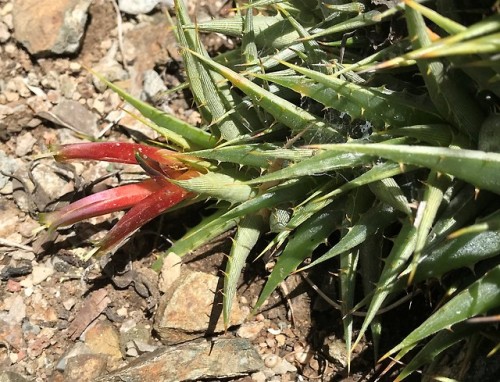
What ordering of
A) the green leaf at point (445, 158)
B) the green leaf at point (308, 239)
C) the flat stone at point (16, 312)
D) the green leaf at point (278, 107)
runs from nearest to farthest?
the green leaf at point (445, 158) < the green leaf at point (278, 107) < the green leaf at point (308, 239) < the flat stone at point (16, 312)

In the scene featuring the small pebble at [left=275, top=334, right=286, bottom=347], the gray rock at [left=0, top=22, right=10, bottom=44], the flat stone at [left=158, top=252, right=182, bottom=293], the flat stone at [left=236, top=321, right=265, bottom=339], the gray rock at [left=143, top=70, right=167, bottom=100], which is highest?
the gray rock at [left=0, top=22, right=10, bottom=44]

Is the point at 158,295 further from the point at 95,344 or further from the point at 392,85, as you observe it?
the point at 392,85

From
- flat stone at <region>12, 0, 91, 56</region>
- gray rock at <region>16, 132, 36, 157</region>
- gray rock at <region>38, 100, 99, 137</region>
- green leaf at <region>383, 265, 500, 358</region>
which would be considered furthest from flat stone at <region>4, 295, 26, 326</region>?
green leaf at <region>383, 265, 500, 358</region>

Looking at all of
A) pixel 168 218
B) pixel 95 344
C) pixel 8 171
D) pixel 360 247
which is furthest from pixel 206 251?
pixel 8 171

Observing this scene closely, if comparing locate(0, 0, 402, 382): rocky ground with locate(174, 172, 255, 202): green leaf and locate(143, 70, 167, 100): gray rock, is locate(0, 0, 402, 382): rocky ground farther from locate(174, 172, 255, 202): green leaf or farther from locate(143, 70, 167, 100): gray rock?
locate(174, 172, 255, 202): green leaf

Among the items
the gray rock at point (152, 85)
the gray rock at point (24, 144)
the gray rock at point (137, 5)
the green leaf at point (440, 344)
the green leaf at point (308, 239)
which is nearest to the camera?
the green leaf at point (440, 344)

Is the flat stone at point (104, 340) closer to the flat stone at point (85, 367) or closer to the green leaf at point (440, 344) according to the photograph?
the flat stone at point (85, 367)

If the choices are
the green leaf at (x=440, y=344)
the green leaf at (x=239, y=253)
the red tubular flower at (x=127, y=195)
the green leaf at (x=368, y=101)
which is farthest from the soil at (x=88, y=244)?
the green leaf at (x=368, y=101)
